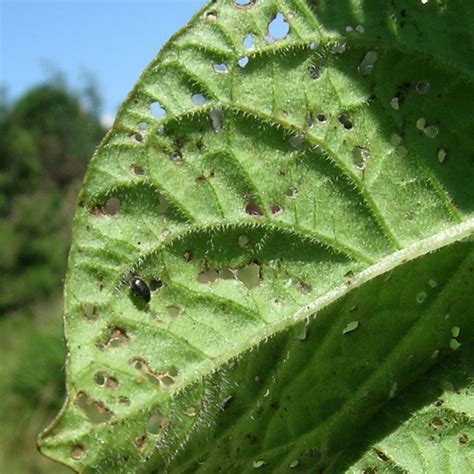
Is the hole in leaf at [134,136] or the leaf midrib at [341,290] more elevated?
the hole in leaf at [134,136]

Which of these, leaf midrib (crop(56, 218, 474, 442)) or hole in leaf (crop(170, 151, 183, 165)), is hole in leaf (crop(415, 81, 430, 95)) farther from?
hole in leaf (crop(170, 151, 183, 165))

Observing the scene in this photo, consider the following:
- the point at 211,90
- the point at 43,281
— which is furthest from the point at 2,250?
the point at 211,90

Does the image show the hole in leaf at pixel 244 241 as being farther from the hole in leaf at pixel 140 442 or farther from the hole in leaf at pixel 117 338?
the hole in leaf at pixel 140 442

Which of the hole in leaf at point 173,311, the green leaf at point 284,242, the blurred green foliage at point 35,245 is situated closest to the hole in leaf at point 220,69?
the green leaf at point 284,242

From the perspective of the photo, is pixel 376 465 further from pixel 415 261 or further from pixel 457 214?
pixel 457 214

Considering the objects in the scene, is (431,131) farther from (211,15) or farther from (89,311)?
(89,311)
